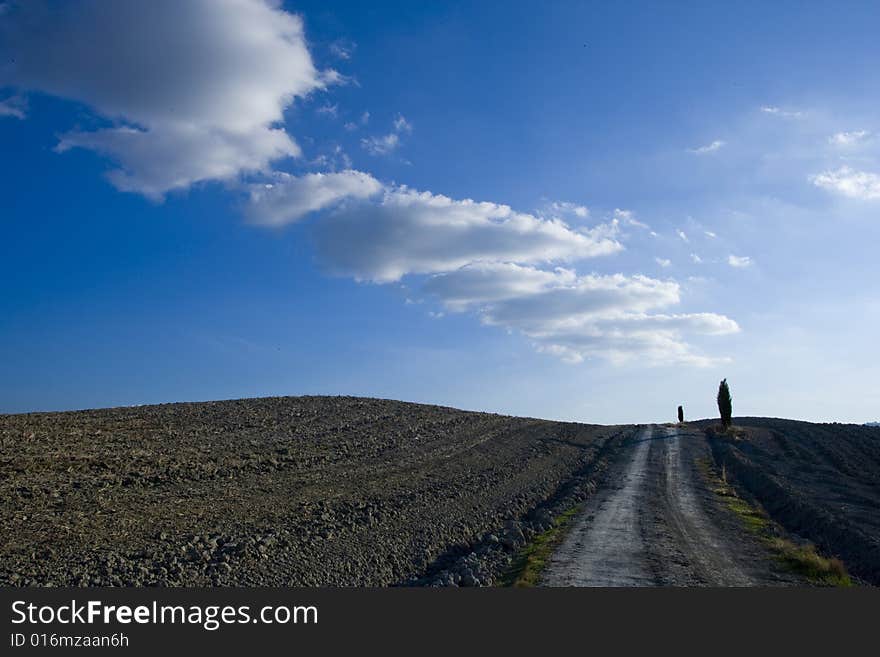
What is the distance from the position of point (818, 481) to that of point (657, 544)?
1959cm

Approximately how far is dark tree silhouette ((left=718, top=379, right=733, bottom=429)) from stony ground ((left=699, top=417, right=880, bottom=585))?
8.16 feet

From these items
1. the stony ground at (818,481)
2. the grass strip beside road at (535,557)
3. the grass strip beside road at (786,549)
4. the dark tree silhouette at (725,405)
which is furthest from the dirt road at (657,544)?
the dark tree silhouette at (725,405)

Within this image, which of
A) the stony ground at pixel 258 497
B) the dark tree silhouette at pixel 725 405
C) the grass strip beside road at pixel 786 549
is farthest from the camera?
the dark tree silhouette at pixel 725 405

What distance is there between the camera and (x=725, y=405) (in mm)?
58594

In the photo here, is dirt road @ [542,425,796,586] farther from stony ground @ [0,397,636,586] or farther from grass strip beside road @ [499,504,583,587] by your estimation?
stony ground @ [0,397,636,586]

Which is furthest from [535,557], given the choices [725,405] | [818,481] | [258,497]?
[725,405]

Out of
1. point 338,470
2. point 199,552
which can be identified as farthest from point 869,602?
point 338,470

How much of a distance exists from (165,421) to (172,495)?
1558 centimetres

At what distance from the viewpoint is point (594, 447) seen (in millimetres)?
42562

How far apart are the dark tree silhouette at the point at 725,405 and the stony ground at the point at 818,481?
8.16 ft

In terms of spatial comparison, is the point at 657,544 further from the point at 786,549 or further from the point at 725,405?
the point at 725,405

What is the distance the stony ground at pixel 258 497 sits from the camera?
41.4 ft

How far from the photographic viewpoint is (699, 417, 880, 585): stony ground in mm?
17562

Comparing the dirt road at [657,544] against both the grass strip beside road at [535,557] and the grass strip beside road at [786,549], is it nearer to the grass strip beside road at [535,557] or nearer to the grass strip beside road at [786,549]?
the grass strip beside road at [535,557]
